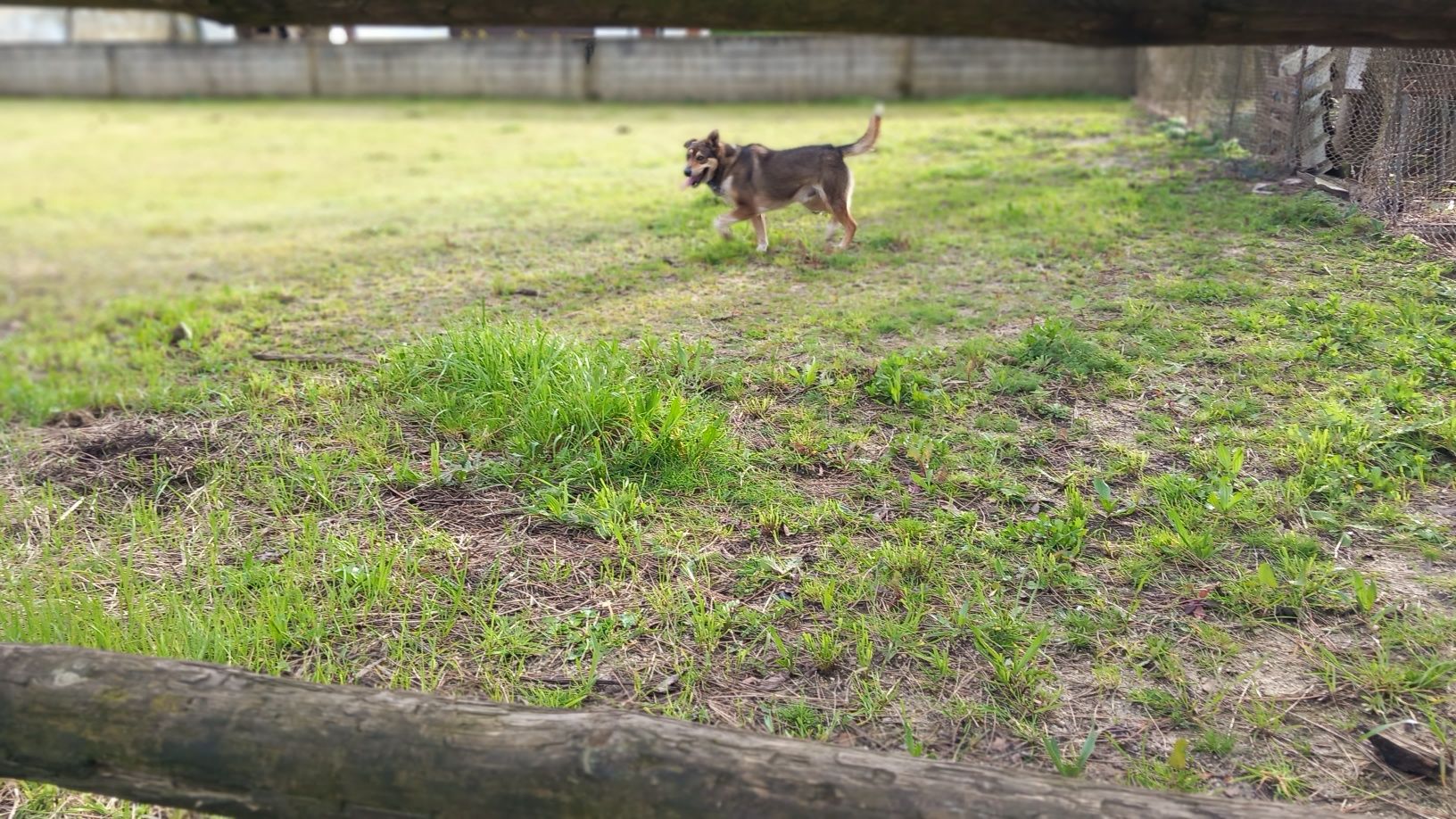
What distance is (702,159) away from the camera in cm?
629

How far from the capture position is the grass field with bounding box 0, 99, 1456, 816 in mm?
3166

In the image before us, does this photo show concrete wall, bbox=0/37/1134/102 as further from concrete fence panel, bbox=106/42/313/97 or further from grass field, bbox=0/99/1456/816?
grass field, bbox=0/99/1456/816

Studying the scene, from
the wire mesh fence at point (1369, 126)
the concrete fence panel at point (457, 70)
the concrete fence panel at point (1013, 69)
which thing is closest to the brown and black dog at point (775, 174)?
the wire mesh fence at point (1369, 126)

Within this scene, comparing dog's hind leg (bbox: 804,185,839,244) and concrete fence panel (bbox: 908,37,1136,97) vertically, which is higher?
concrete fence panel (bbox: 908,37,1136,97)

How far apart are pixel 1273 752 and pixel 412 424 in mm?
3758

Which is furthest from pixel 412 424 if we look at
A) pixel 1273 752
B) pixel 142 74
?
pixel 142 74

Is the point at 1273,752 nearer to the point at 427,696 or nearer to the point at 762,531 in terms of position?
the point at 762,531

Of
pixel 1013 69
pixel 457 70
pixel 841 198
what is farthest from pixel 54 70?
pixel 841 198

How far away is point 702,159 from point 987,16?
338cm

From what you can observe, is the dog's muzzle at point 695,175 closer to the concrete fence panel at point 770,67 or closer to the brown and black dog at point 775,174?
the brown and black dog at point 775,174

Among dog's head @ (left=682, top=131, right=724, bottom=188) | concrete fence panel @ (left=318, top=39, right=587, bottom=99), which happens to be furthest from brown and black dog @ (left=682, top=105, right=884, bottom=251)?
concrete fence panel @ (left=318, top=39, right=587, bottom=99)

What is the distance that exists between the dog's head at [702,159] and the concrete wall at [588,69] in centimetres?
777

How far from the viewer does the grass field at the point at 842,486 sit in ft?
10.4

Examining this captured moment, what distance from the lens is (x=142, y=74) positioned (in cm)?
2047
